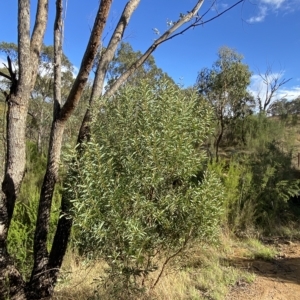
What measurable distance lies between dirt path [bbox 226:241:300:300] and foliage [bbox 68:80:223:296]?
1800 mm

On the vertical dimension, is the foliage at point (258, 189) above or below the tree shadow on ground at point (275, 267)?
above

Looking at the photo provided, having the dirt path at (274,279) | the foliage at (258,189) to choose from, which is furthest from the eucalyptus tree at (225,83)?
the dirt path at (274,279)

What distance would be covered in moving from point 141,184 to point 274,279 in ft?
11.0

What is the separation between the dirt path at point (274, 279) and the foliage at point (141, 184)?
5.91ft

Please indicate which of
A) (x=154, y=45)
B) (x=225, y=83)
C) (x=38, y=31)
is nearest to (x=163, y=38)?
(x=154, y=45)

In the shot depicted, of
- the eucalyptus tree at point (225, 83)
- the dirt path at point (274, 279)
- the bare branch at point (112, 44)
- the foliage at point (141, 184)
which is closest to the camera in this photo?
the foliage at point (141, 184)

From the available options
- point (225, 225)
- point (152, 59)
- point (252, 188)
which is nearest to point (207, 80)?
point (152, 59)

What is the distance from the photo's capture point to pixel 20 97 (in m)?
2.90

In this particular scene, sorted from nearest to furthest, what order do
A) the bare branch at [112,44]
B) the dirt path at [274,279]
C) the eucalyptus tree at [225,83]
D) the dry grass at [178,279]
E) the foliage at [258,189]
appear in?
the dry grass at [178,279] → the bare branch at [112,44] → the dirt path at [274,279] → the foliage at [258,189] → the eucalyptus tree at [225,83]

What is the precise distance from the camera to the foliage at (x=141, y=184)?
2.38m

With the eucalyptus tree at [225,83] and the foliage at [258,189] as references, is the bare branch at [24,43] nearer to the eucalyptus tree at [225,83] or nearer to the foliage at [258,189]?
the foliage at [258,189]

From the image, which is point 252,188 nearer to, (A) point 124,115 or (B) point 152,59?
(A) point 124,115

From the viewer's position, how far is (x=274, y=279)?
15.2 ft

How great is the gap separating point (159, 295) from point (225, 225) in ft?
13.0
